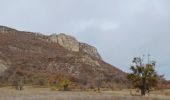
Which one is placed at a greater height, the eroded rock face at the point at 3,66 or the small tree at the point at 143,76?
the eroded rock face at the point at 3,66

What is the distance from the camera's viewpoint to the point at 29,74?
166 m

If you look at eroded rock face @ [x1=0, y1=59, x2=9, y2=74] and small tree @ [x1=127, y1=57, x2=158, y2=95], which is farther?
eroded rock face @ [x1=0, y1=59, x2=9, y2=74]

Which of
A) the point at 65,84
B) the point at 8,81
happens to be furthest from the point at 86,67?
the point at 65,84

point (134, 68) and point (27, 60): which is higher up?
point (27, 60)

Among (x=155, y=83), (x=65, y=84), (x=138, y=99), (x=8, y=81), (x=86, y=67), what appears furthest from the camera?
(x=86, y=67)

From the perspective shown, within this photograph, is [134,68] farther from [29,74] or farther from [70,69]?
[70,69]

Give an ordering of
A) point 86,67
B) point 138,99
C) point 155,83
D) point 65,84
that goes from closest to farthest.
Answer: point 138,99, point 155,83, point 65,84, point 86,67

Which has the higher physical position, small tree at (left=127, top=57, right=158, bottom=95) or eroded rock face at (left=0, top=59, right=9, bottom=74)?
eroded rock face at (left=0, top=59, right=9, bottom=74)

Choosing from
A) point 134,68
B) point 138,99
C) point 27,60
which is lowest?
point 138,99

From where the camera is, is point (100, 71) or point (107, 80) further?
point (100, 71)

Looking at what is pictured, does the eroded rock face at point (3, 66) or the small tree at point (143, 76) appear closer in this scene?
the small tree at point (143, 76)

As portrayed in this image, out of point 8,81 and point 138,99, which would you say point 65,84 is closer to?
point 8,81

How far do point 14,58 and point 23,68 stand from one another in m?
16.9

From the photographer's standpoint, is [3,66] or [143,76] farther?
[3,66]
